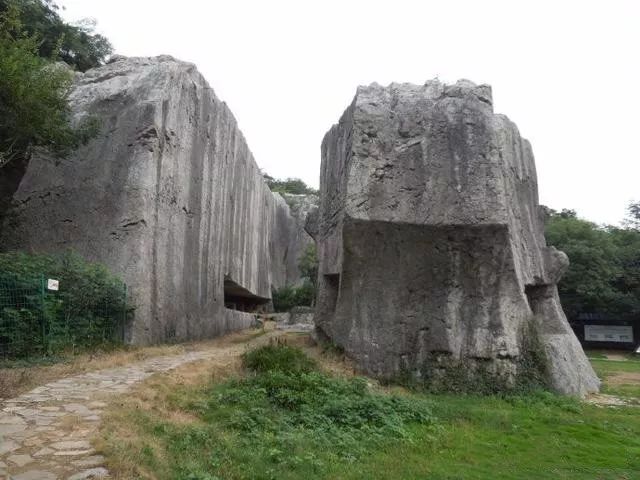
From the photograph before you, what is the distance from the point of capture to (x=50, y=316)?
29.9 ft

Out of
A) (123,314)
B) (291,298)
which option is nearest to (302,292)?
(291,298)

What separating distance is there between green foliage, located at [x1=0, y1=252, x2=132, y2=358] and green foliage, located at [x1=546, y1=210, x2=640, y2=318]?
22090 millimetres

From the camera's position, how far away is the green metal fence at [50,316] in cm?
877

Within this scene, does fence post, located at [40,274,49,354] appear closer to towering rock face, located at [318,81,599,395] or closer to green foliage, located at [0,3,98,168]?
green foliage, located at [0,3,98,168]

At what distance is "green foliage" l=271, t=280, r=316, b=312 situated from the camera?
30.3 meters

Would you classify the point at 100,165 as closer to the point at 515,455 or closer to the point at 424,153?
the point at 424,153

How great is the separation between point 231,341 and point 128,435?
10.9 meters

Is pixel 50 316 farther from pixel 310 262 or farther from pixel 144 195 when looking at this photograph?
pixel 310 262

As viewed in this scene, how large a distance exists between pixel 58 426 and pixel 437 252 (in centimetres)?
690

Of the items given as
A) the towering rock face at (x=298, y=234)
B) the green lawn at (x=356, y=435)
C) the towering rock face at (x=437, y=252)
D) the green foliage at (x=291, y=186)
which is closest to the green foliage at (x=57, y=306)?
the green lawn at (x=356, y=435)

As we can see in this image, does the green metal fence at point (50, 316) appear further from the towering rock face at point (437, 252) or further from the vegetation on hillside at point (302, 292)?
the vegetation on hillside at point (302, 292)

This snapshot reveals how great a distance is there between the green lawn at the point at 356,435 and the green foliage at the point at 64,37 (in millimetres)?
15704

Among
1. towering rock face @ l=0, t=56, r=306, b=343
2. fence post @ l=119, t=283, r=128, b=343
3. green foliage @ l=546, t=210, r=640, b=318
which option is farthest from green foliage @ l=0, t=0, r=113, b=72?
green foliage @ l=546, t=210, r=640, b=318

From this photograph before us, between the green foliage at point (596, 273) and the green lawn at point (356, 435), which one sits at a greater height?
the green foliage at point (596, 273)
